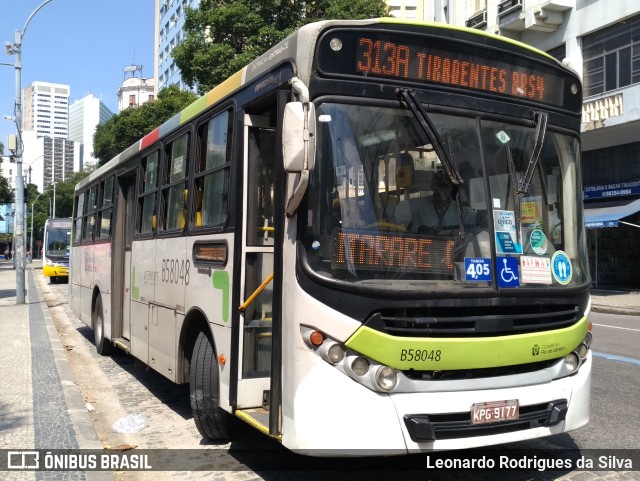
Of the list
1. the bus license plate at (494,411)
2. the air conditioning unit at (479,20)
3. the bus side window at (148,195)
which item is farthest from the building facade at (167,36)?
the bus license plate at (494,411)

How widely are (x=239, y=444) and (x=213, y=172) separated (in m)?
2.37

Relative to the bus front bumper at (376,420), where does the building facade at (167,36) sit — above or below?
above

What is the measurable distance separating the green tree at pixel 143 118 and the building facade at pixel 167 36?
20.1 meters

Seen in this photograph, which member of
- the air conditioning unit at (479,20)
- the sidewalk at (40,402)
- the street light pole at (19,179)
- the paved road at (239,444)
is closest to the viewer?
the paved road at (239,444)

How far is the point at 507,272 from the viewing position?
4.28 meters

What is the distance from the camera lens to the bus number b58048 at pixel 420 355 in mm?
3883

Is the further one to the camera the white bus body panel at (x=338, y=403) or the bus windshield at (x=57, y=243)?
the bus windshield at (x=57, y=243)

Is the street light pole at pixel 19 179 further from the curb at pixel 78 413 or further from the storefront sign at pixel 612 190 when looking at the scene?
the storefront sign at pixel 612 190

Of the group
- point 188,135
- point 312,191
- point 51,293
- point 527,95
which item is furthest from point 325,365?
point 51,293

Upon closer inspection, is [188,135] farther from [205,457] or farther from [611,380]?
[611,380]

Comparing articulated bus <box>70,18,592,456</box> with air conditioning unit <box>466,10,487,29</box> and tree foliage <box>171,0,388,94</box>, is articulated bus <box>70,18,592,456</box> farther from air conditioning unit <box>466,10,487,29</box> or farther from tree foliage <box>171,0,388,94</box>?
air conditioning unit <box>466,10,487,29</box>

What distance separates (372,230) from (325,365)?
0.88m

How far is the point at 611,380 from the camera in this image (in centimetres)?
783

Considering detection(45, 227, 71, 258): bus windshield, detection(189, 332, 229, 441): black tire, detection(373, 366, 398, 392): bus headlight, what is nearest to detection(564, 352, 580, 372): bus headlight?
detection(373, 366, 398, 392): bus headlight
